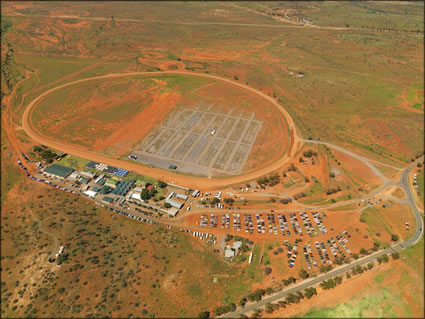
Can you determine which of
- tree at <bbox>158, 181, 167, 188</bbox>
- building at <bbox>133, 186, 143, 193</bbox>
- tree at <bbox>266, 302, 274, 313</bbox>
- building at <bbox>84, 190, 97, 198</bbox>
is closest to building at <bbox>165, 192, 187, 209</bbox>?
tree at <bbox>158, 181, 167, 188</bbox>

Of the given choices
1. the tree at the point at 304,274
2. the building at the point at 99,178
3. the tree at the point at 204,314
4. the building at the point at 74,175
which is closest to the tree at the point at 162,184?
the building at the point at 99,178

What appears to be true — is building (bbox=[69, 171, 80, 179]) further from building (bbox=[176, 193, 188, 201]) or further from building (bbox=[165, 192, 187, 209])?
building (bbox=[176, 193, 188, 201])

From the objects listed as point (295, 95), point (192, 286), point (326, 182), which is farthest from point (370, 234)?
point (295, 95)

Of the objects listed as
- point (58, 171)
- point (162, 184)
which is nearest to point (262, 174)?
point (162, 184)

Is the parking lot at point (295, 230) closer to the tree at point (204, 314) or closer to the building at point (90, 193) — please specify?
the tree at point (204, 314)

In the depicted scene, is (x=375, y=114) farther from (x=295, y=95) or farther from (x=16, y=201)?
(x=16, y=201)

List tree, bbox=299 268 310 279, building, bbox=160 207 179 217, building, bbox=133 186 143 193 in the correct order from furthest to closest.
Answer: building, bbox=133 186 143 193, building, bbox=160 207 179 217, tree, bbox=299 268 310 279
